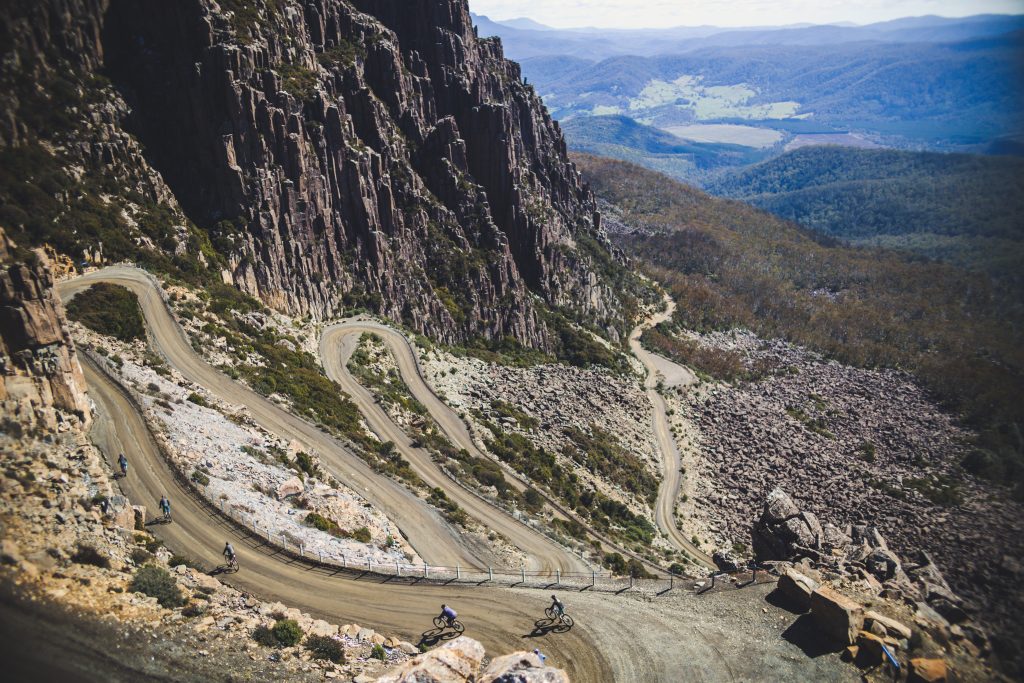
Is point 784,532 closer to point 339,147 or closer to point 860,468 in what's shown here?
point 860,468

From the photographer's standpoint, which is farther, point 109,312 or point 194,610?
point 109,312

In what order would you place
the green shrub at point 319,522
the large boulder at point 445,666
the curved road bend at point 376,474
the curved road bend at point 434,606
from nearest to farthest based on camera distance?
the large boulder at point 445,666
the curved road bend at point 434,606
the green shrub at point 319,522
the curved road bend at point 376,474

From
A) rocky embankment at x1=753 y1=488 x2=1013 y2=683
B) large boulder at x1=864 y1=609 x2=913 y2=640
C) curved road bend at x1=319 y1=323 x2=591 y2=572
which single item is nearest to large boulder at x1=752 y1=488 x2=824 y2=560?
rocky embankment at x1=753 y1=488 x2=1013 y2=683

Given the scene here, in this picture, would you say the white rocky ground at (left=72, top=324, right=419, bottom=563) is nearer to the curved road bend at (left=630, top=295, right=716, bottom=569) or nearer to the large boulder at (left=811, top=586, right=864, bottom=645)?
the large boulder at (left=811, top=586, right=864, bottom=645)

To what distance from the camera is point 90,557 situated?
24.3 m

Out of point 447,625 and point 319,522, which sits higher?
point 319,522

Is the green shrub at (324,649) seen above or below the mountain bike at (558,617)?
above

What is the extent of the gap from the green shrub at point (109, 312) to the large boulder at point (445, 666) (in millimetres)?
42871

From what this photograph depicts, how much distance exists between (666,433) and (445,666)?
87.6 m

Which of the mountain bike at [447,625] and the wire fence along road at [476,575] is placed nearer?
the mountain bike at [447,625]

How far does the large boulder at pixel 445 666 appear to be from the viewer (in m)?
23.7

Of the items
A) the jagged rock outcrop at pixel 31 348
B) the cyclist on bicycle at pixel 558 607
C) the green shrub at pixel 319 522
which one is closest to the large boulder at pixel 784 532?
the cyclist on bicycle at pixel 558 607

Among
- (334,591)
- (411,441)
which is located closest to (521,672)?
(334,591)

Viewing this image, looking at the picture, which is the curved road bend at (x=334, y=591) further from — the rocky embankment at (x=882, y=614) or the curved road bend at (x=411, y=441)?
the rocky embankment at (x=882, y=614)
